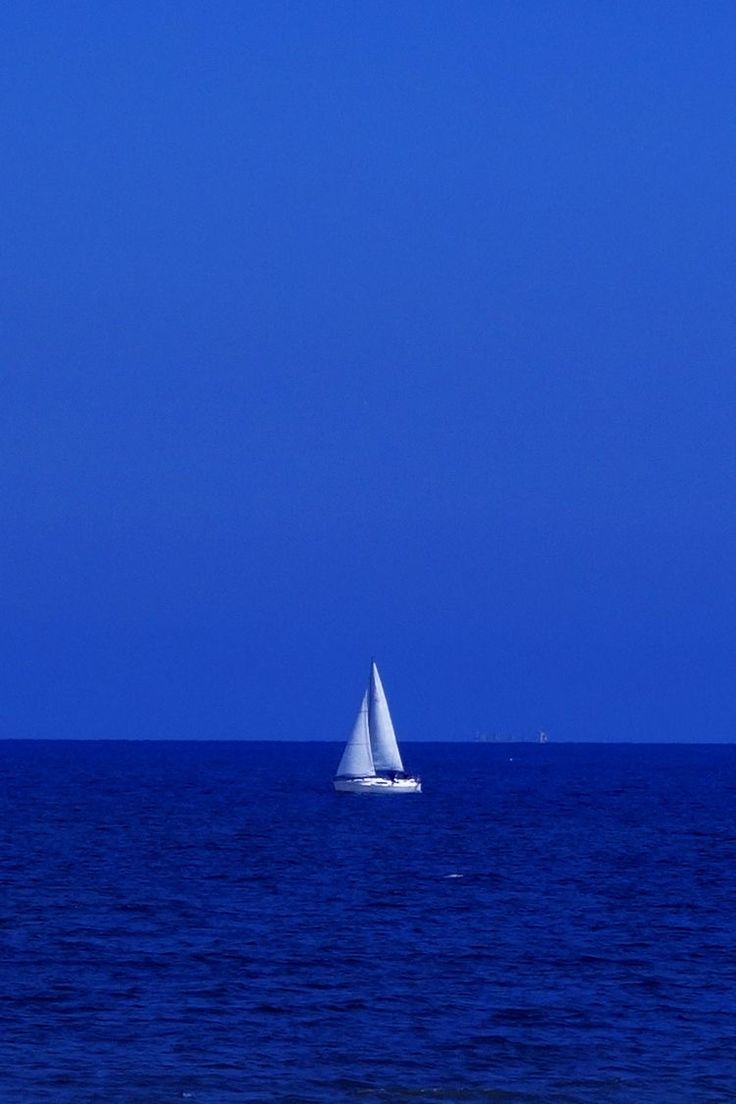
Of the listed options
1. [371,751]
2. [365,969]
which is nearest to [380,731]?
[371,751]

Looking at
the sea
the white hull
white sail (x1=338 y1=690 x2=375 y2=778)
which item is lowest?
the sea

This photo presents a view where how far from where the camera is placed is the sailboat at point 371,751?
134 metres

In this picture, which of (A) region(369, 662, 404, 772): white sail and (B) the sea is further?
(A) region(369, 662, 404, 772): white sail

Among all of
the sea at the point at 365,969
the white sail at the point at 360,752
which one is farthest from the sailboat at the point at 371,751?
the sea at the point at 365,969

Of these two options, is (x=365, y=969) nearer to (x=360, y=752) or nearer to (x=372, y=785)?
(x=372, y=785)

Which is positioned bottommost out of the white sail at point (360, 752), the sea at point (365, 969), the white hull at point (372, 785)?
the sea at point (365, 969)

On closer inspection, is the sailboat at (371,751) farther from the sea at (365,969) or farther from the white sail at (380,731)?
the sea at (365,969)

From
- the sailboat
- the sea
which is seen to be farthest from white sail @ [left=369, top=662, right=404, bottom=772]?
the sea

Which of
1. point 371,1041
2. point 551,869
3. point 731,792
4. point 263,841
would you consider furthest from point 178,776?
point 371,1041

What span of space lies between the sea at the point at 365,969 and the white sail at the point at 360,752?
143 ft

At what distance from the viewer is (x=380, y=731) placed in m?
136

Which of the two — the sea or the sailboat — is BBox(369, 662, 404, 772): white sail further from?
the sea

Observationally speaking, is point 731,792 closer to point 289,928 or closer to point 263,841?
point 263,841

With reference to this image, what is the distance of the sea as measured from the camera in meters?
31.9
